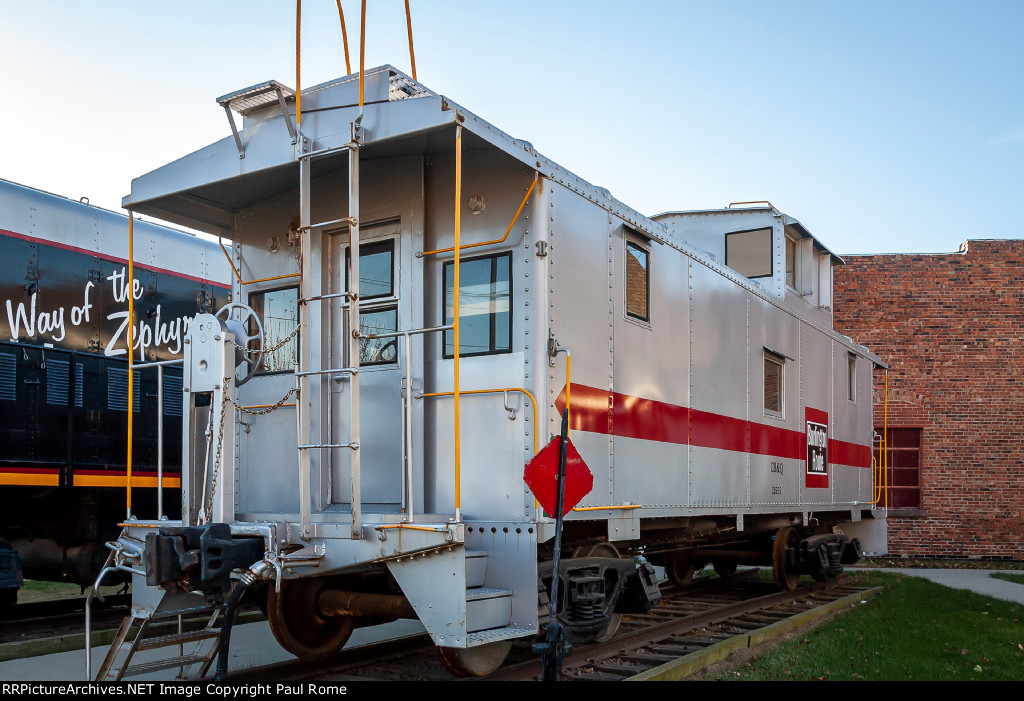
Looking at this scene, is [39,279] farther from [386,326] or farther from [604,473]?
[604,473]

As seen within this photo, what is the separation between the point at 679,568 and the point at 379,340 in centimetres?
696

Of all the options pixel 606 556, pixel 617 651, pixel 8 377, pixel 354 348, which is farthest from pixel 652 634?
pixel 8 377

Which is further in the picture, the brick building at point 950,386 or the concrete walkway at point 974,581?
the brick building at point 950,386

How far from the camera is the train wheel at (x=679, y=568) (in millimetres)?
12156

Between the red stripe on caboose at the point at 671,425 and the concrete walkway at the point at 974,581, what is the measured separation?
392cm

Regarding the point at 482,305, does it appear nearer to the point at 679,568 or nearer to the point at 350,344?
the point at 350,344

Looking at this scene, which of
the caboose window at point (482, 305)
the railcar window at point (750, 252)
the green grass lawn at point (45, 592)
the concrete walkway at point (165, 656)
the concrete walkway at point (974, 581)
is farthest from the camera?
the green grass lawn at point (45, 592)

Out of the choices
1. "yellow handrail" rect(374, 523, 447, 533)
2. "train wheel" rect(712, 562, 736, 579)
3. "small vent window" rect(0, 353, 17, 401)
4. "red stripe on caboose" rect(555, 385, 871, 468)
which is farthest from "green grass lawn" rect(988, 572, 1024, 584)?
"small vent window" rect(0, 353, 17, 401)

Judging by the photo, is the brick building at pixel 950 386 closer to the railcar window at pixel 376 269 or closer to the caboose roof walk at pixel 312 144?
the caboose roof walk at pixel 312 144

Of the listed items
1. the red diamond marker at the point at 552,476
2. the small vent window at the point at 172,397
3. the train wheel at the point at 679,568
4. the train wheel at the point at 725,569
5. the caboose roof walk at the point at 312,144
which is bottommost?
the train wheel at the point at 725,569

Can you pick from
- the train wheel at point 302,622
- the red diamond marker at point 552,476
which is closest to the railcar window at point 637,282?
the red diamond marker at point 552,476

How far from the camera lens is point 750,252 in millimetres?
11820

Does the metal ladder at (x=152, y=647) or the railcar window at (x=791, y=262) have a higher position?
the railcar window at (x=791, y=262)

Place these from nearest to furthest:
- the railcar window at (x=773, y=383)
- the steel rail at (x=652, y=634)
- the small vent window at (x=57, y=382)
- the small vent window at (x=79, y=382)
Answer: the steel rail at (x=652, y=634) < the small vent window at (x=57, y=382) < the small vent window at (x=79, y=382) < the railcar window at (x=773, y=383)
